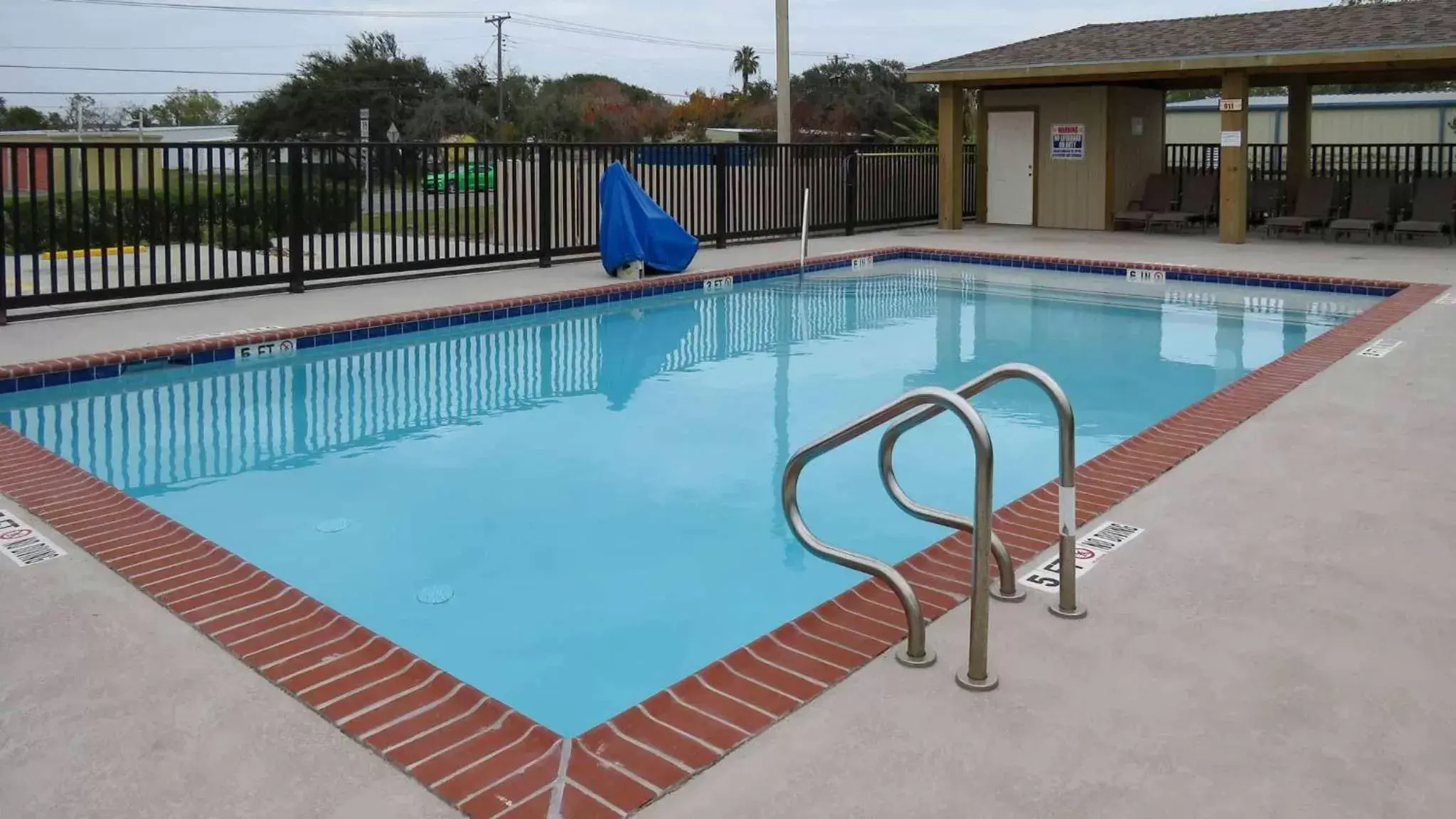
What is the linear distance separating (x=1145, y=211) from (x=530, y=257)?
9.39 meters

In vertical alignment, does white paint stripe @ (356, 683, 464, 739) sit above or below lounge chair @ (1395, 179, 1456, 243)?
below

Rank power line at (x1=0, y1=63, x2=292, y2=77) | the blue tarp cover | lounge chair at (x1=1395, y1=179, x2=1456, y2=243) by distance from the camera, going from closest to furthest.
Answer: the blue tarp cover < lounge chair at (x1=1395, y1=179, x2=1456, y2=243) < power line at (x1=0, y1=63, x2=292, y2=77)

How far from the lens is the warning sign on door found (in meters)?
17.7

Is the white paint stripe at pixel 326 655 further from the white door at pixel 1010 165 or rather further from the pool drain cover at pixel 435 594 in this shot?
the white door at pixel 1010 165

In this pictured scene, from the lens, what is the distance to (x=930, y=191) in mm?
18578

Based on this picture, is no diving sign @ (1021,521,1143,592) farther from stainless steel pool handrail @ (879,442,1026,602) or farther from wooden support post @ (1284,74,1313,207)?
wooden support post @ (1284,74,1313,207)

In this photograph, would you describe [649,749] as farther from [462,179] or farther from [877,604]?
[462,179]

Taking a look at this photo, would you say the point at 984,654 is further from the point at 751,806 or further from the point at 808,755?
the point at 751,806

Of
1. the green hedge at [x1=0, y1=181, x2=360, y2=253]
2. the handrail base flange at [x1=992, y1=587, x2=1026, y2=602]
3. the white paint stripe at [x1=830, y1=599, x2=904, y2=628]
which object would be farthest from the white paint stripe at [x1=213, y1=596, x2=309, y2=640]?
the green hedge at [x1=0, y1=181, x2=360, y2=253]

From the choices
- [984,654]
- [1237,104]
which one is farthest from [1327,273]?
[984,654]

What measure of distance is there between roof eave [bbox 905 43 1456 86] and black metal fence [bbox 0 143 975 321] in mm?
2647

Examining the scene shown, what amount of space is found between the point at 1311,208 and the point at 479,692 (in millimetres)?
15735

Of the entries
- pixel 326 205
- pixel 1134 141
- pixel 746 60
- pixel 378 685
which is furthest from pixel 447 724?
pixel 746 60

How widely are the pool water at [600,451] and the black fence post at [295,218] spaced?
1.98 m
